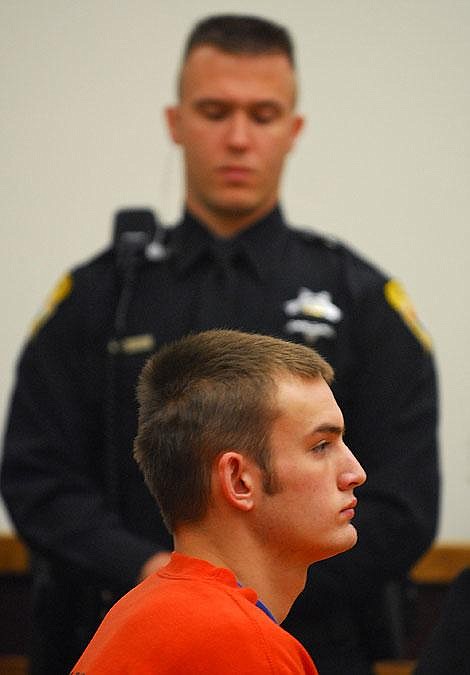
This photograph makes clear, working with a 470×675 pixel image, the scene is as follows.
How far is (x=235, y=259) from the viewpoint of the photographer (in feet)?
7.27

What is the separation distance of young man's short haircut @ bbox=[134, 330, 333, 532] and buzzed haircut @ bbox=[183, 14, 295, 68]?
1.23 m

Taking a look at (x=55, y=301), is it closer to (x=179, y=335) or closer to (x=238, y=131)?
(x=179, y=335)

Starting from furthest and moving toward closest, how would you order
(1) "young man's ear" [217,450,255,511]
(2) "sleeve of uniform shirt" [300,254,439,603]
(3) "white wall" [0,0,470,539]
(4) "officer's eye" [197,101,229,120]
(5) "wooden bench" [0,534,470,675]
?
(3) "white wall" [0,0,470,539], (5) "wooden bench" [0,534,470,675], (4) "officer's eye" [197,101,229,120], (2) "sleeve of uniform shirt" [300,254,439,603], (1) "young man's ear" [217,450,255,511]

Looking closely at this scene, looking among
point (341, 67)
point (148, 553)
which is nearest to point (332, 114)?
point (341, 67)

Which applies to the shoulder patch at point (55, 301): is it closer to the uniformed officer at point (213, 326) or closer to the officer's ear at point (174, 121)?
the uniformed officer at point (213, 326)

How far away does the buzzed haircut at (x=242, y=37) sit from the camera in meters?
2.26

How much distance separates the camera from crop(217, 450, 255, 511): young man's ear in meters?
1.08

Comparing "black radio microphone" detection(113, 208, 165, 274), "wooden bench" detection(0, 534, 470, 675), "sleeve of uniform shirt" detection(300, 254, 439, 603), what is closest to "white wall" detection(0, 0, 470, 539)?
"wooden bench" detection(0, 534, 470, 675)

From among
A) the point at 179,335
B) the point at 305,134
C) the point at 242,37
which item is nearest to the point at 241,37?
the point at 242,37

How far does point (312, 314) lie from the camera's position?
2.13 m

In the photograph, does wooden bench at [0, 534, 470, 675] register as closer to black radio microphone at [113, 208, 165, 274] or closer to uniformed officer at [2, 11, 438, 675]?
uniformed officer at [2, 11, 438, 675]

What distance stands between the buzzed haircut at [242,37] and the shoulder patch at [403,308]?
0.47 metres

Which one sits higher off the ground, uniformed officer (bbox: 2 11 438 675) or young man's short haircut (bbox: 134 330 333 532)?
young man's short haircut (bbox: 134 330 333 532)

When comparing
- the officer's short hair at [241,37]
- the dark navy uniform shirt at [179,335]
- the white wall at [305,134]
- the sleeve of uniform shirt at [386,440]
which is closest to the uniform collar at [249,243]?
the dark navy uniform shirt at [179,335]
